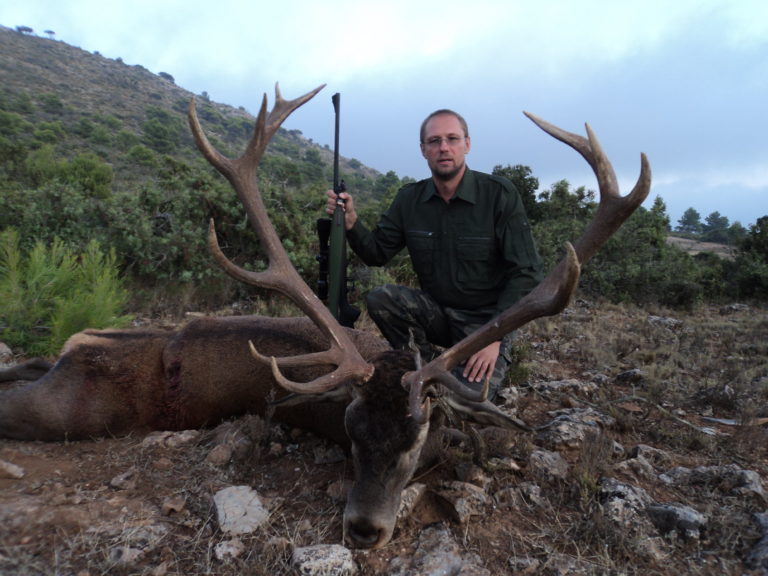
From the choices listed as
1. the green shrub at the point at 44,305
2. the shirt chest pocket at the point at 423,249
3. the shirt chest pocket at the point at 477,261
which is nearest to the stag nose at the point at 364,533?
the shirt chest pocket at the point at 477,261

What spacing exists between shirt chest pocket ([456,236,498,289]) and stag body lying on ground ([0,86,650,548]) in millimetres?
1121

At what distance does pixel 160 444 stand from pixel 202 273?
4036 millimetres

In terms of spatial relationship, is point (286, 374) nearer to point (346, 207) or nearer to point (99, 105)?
point (346, 207)

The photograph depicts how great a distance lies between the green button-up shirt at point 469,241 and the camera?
4125 millimetres

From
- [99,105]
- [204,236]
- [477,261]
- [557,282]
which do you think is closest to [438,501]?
[557,282]

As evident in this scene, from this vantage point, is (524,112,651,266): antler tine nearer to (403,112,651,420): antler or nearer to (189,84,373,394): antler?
(403,112,651,420): antler

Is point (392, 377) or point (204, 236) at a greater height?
point (204, 236)

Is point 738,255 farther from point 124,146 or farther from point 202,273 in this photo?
point 124,146

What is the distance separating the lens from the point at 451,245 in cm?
434

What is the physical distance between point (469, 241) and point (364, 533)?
2.64 metres

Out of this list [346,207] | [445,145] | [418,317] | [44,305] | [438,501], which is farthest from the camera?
[44,305]

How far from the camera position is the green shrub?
14.7ft

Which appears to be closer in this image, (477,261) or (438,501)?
(438,501)

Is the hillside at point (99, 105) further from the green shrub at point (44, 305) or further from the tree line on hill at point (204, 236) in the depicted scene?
the green shrub at point (44, 305)
